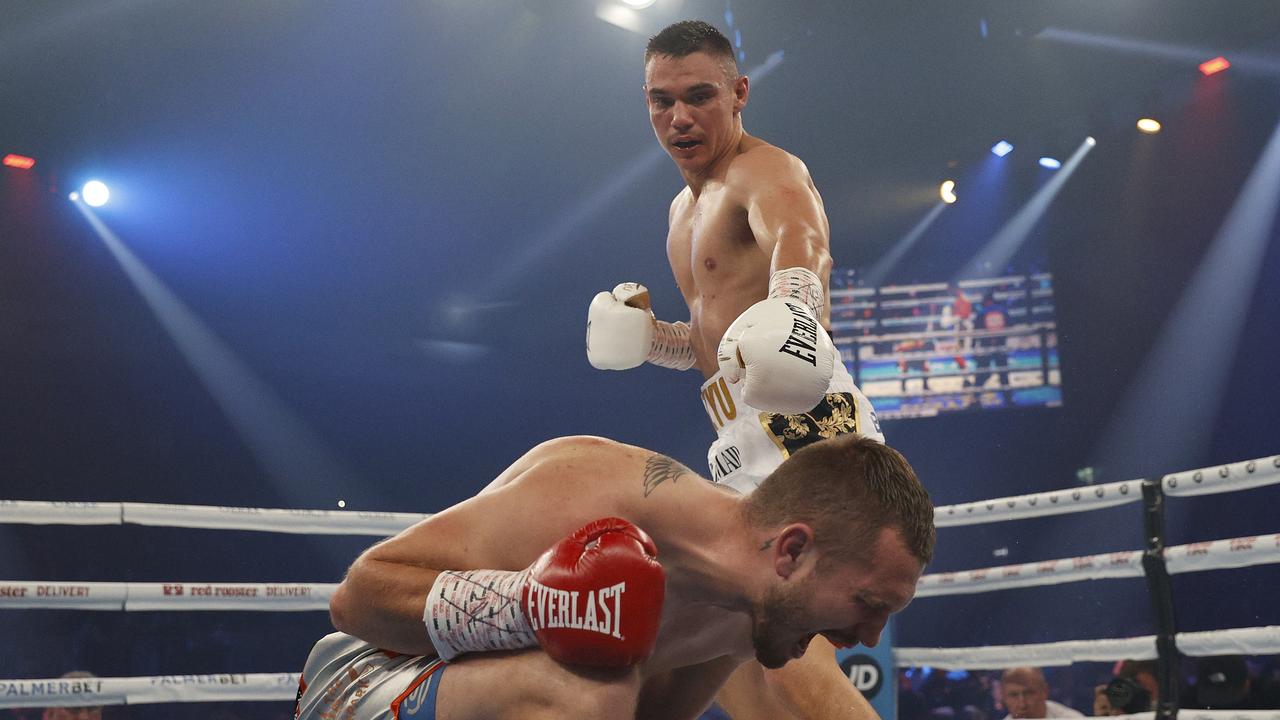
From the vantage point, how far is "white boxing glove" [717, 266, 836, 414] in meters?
1.56

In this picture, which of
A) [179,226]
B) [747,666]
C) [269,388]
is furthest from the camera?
[269,388]

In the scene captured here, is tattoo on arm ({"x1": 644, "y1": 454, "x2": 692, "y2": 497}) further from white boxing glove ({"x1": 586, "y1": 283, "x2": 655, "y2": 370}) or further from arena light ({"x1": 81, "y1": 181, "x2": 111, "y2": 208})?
arena light ({"x1": 81, "y1": 181, "x2": 111, "y2": 208})

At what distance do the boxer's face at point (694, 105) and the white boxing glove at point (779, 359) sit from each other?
84cm

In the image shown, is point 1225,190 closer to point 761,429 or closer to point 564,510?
point 761,429

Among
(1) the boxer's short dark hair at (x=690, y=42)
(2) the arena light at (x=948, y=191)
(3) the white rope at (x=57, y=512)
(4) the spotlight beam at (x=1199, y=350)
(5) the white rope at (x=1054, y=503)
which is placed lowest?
(3) the white rope at (x=57, y=512)

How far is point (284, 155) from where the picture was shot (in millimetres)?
6633

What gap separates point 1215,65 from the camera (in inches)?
253

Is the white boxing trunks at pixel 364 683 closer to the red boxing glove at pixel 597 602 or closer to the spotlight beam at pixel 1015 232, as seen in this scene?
the red boxing glove at pixel 597 602

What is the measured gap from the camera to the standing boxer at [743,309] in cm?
161

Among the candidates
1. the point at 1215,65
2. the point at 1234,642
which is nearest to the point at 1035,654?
the point at 1234,642

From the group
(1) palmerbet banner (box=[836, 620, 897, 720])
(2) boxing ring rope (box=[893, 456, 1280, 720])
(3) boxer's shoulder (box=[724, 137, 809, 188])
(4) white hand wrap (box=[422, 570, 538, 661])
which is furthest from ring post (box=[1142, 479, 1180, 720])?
(4) white hand wrap (box=[422, 570, 538, 661])

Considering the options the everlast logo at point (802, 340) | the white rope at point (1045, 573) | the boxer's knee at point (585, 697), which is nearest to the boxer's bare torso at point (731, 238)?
the everlast logo at point (802, 340)

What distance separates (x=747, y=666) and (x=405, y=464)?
6.23 metres

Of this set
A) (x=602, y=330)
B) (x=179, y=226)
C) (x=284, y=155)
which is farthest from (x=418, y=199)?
(x=602, y=330)
